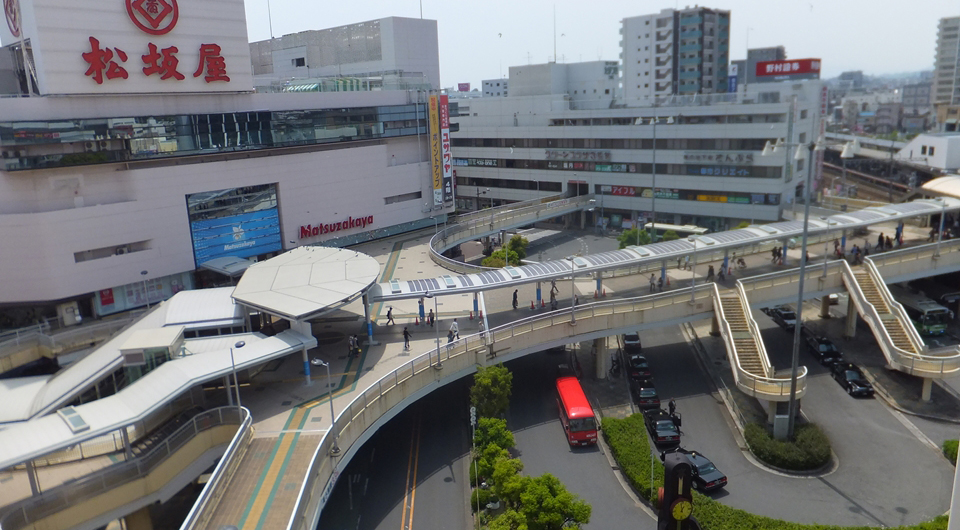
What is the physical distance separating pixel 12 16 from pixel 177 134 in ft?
38.9

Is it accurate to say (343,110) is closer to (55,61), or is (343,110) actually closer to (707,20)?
(55,61)

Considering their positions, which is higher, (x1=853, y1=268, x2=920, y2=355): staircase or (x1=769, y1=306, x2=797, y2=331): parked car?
(x1=853, y1=268, x2=920, y2=355): staircase

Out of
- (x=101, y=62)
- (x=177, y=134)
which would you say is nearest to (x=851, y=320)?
(x=177, y=134)

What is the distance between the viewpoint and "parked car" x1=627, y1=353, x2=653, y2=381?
33.2 meters

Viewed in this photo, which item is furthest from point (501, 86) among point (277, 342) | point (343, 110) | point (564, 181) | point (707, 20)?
point (277, 342)

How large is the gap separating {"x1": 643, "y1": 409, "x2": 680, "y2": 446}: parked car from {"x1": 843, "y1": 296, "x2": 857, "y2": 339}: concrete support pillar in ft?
52.4

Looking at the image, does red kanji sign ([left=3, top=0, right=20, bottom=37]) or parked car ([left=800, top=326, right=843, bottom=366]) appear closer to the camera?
parked car ([left=800, top=326, right=843, bottom=366])

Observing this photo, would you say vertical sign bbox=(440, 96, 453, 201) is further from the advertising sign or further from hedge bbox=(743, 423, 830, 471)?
hedge bbox=(743, 423, 830, 471)

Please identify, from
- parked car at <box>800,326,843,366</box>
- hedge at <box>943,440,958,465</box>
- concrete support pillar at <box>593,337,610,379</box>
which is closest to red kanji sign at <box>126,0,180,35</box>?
concrete support pillar at <box>593,337,610,379</box>

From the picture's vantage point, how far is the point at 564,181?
234 ft

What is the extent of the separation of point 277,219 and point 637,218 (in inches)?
1488

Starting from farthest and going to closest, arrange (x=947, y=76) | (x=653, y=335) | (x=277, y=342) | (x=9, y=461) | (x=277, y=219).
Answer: (x=947, y=76), (x=277, y=219), (x=653, y=335), (x=277, y=342), (x=9, y=461)

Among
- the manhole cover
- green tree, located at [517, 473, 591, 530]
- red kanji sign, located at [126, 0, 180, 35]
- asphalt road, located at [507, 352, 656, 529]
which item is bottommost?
asphalt road, located at [507, 352, 656, 529]

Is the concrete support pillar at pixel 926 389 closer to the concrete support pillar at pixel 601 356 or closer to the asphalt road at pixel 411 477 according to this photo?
the concrete support pillar at pixel 601 356
